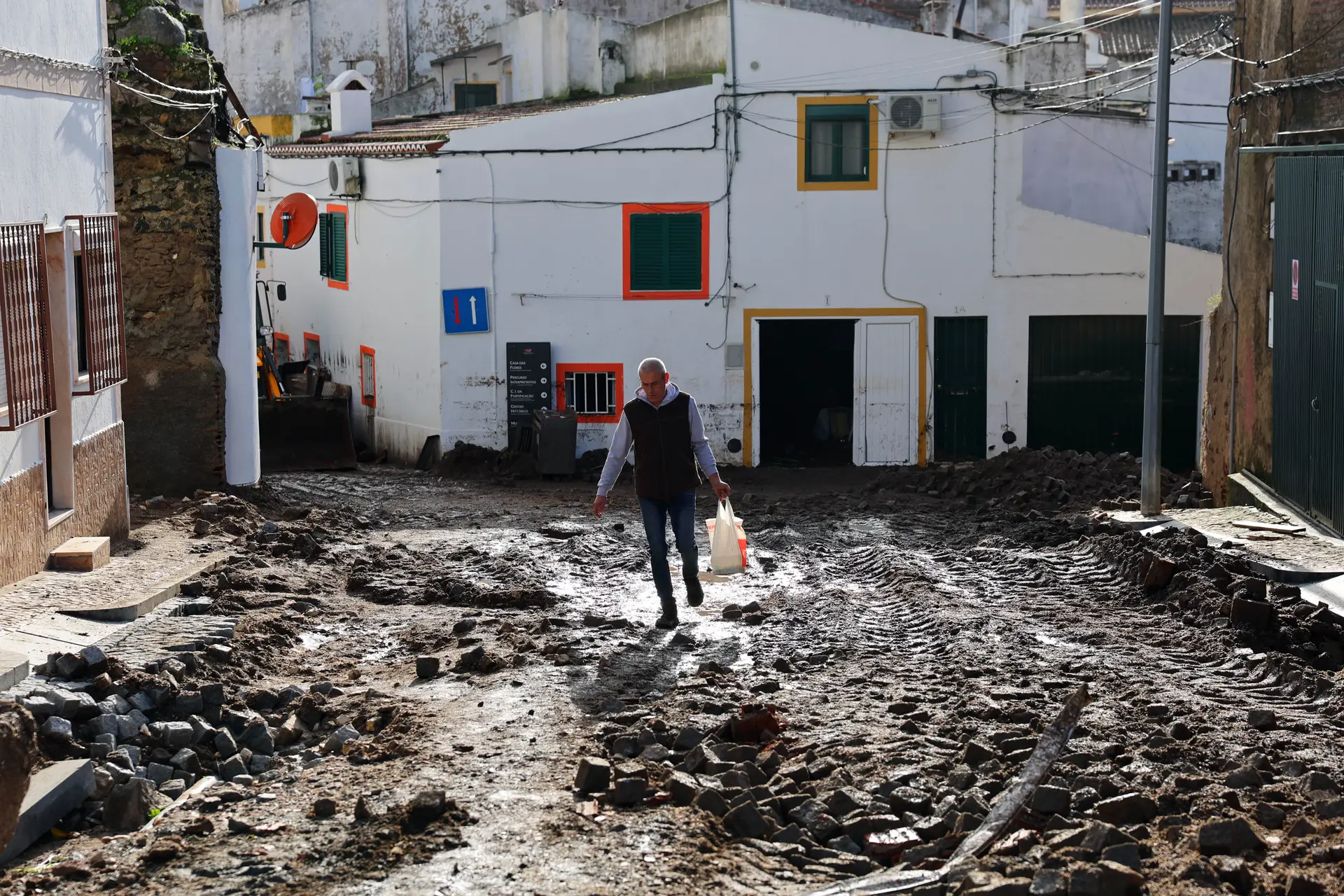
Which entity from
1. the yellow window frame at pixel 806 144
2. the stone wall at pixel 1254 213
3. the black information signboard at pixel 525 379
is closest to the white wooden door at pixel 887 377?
the yellow window frame at pixel 806 144

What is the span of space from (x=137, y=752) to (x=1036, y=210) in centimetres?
1738

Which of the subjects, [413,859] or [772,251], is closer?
[413,859]

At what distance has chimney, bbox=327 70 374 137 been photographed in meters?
26.5

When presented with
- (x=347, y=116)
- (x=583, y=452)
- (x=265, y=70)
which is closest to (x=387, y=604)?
(x=583, y=452)

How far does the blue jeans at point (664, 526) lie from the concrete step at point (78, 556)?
3.95 meters

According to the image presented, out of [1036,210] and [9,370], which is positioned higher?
[1036,210]

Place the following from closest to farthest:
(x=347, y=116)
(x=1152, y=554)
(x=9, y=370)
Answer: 1. (x=9, y=370)
2. (x=1152, y=554)
3. (x=347, y=116)

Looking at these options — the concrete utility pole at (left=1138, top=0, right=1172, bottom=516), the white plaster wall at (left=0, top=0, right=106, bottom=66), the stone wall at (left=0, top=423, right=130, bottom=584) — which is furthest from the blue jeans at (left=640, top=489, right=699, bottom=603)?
the concrete utility pole at (left=1138, top=0, right=1172, bottom=516)

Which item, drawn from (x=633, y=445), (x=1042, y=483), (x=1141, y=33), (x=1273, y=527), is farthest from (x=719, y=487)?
(x=1141, y=33)

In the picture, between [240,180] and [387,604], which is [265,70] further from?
[387,604]

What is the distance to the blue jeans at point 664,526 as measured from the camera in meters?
10.2

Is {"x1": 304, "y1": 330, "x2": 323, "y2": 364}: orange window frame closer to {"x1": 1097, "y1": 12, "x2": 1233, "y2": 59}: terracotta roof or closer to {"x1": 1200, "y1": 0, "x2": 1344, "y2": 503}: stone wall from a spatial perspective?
{"x1": 1097, "y1": 12, "x2": 1233, "y2": 59}: terracotta roof

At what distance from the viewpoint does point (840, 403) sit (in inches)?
939

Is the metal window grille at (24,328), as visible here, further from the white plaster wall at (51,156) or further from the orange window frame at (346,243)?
the orange window frame at (346,243)
